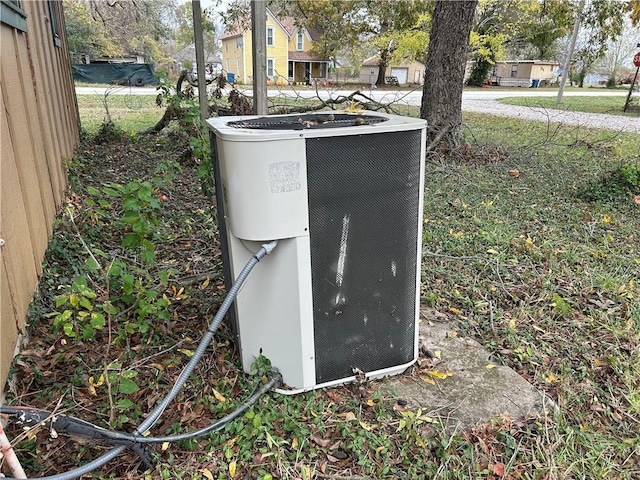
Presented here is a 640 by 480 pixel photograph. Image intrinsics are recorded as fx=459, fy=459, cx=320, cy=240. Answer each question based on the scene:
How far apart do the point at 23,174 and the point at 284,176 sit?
1.47m

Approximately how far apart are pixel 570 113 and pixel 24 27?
45.4 feet

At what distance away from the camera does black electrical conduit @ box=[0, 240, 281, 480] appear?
1.26 meters

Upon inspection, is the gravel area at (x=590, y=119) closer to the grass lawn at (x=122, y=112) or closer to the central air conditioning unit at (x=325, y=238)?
the grass lawn at (x=122, y=112)

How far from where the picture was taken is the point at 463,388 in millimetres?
1936

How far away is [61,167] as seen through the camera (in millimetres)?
3836

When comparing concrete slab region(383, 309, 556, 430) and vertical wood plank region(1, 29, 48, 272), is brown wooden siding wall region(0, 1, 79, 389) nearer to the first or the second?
vertical wood plank region(1, 29, 48, 272)

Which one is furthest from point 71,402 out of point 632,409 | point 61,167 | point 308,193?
point 61,167

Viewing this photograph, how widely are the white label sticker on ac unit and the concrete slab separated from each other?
3.18 ft

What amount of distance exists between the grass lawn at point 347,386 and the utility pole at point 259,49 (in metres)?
1.06

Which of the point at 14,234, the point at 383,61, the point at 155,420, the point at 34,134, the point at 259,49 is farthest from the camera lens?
the point at 383,61

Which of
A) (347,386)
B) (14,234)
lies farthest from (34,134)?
(347,386)

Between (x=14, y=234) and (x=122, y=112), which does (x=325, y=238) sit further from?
(x=122, y=112)

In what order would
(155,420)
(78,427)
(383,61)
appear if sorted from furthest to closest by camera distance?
(383,61)
(155,420)
(78,427)

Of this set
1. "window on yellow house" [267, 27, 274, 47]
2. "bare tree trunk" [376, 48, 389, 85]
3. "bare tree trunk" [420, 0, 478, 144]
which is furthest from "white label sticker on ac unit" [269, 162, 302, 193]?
"window on yellow house" [267, 27, 274, 47]
